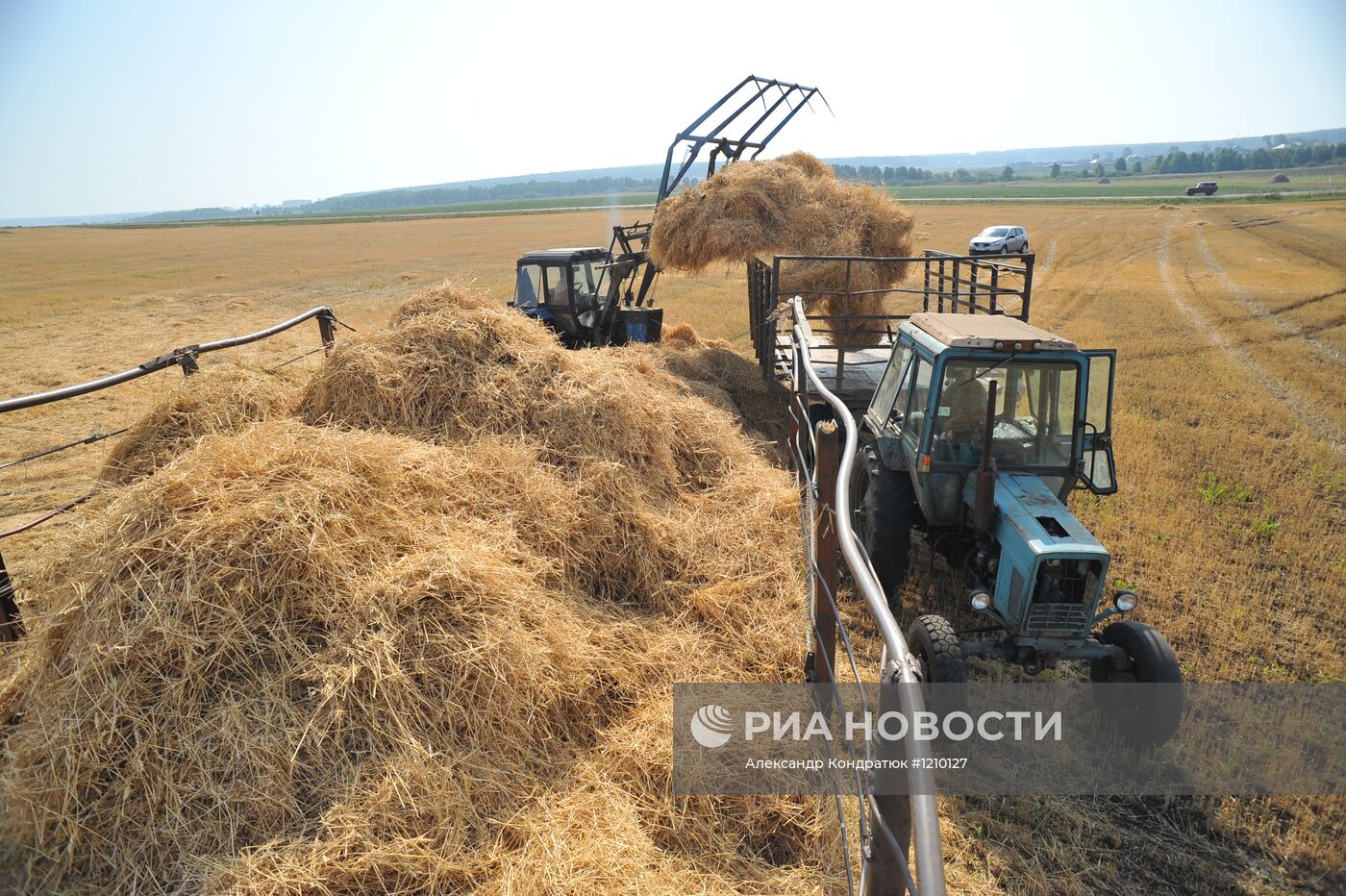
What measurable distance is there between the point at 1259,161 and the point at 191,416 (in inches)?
7344

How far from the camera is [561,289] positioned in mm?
11148

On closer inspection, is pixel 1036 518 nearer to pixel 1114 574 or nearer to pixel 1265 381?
pixel 1114 574

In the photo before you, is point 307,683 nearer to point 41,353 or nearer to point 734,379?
point 734,379

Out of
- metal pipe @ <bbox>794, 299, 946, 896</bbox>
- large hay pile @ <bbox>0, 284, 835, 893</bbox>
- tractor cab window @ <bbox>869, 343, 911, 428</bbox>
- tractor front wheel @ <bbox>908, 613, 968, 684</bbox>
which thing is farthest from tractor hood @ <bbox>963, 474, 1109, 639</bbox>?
metal pipe @ <bbox>794, 299, 946, 896</bbox>

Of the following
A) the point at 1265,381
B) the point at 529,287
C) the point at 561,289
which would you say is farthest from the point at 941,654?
the point at 1265,381

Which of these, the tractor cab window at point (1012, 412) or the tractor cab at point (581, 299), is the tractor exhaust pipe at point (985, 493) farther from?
the tractor cab at point (581, 299)

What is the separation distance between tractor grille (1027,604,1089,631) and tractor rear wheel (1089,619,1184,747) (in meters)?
0.31

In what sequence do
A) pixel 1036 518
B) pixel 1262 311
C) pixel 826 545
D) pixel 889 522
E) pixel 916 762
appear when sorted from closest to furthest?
pixel 916 762 → pixel 826 545 → pixel 1036 518 → pixel 889 522 → pixel 1262 311

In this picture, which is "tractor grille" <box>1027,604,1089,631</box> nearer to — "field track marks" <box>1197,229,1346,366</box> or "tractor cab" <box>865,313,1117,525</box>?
"tractor cab" <box>865,313,1117,525</box>

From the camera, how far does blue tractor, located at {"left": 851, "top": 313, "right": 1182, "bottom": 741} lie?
4.12 m

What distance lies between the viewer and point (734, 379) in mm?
10680

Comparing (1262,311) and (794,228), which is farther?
(1262,311)

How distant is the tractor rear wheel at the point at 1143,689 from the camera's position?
3.99 meters

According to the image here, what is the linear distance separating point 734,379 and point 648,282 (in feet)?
9.71
